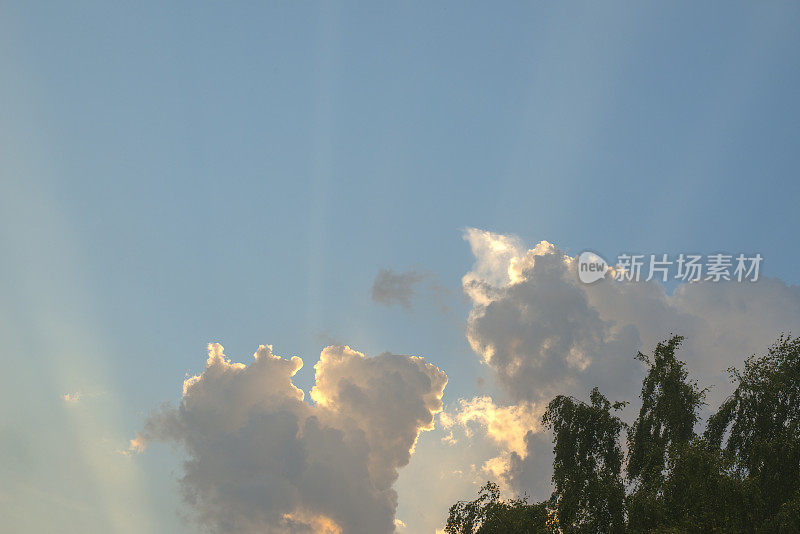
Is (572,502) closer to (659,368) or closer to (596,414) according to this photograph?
(596,414)

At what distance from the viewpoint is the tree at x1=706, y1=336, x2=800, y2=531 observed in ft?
67.5

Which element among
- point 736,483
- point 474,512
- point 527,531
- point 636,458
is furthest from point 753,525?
point 474,512

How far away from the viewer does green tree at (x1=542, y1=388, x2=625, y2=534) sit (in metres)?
23.1

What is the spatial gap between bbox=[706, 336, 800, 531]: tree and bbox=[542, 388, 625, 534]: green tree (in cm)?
435

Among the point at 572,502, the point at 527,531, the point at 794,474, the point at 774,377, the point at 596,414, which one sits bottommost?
the point at 527,531

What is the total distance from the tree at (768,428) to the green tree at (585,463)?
435 centimetres

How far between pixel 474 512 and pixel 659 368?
10615 millimetres

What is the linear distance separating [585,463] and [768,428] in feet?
24.2

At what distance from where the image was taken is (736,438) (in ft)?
81.6

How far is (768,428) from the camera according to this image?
23.9 meters

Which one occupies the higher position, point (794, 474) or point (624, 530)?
point (794, 474)

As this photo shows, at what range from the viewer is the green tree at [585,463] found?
23.1 meters

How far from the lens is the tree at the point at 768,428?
2058 cm

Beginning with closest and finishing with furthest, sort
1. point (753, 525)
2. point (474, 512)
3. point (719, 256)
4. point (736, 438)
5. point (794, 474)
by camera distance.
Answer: point (753, 525) → point (794, 474) → point (736, 438) → point (474, 512) → point (719, 256)
